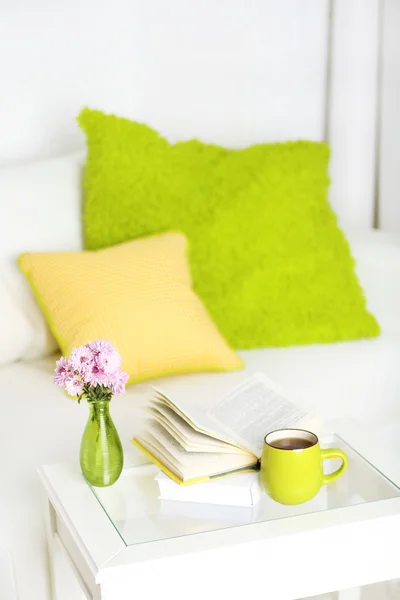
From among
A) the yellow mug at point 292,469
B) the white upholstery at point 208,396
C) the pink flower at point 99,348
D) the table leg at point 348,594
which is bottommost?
the table leg at point 348,594

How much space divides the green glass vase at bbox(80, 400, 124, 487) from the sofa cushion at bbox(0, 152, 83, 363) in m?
0.74

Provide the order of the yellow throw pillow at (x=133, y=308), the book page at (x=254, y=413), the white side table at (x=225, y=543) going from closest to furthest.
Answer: the white side table at (x=225, y=543), the book page at (x=254, y=413), the yellow throw pillow at (x=133, y=308)

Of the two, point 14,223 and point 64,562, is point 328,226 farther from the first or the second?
point 64,562

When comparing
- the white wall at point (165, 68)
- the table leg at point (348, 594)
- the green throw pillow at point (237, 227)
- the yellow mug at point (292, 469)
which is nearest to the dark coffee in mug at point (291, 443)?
the yellow mug at point (292, 469)

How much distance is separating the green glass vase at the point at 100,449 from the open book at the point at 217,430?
7cm

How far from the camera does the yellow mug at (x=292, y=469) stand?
4.21 ft

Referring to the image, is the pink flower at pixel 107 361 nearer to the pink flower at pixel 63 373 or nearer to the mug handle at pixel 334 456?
the pink flower at pixel 63 373

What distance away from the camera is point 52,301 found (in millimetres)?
1997

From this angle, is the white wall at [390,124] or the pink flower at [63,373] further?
the white wall at [390,124]

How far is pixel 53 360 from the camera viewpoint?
212 centimetres

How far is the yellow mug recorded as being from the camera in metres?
1.28

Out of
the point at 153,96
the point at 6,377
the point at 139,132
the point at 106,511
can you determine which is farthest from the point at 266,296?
the point at 106,511

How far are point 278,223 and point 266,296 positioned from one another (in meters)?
0.19

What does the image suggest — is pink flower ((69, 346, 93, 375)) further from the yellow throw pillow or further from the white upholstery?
the yellow throw pillow
